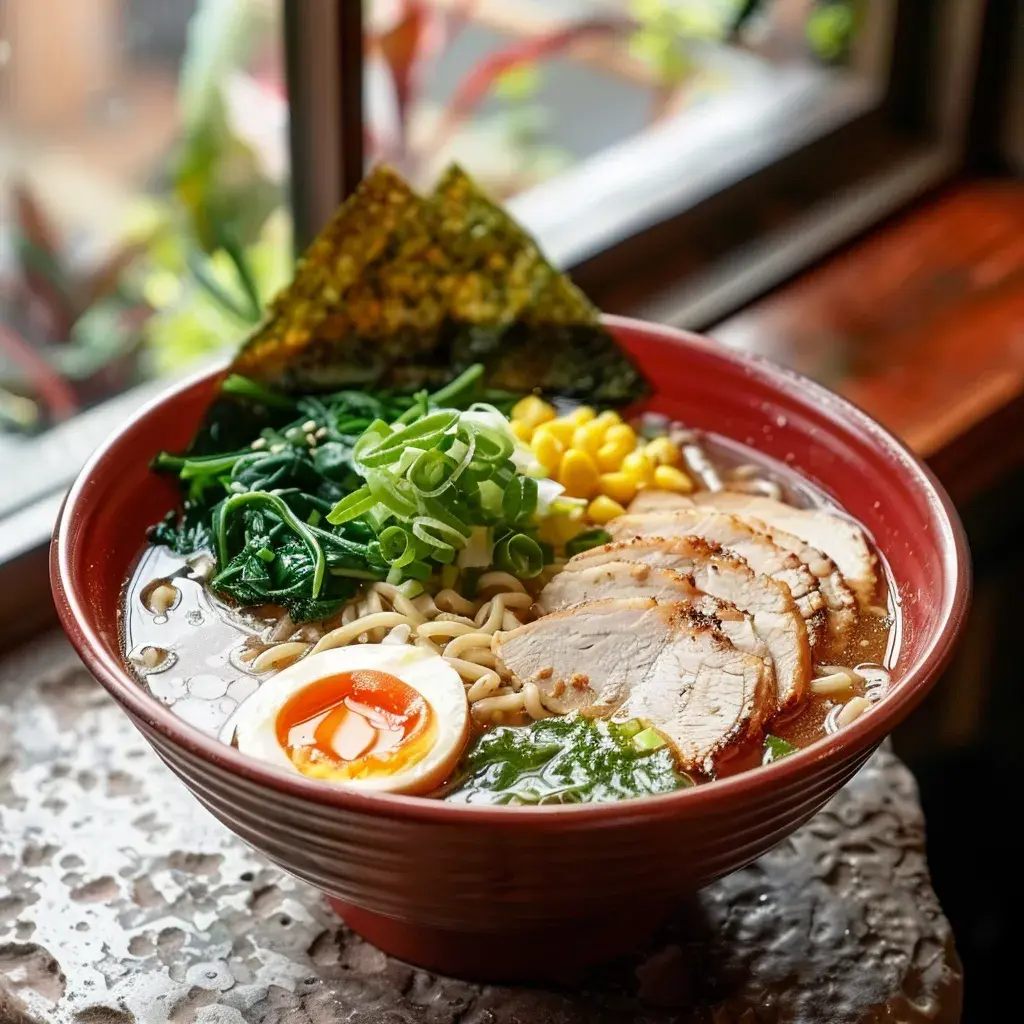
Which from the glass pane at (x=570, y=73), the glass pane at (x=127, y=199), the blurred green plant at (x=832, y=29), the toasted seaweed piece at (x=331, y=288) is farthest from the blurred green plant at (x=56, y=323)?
the blurred green plant at (x=832, y=29)

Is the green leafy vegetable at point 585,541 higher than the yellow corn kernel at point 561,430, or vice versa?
the yellow corn kernel at point 561,430

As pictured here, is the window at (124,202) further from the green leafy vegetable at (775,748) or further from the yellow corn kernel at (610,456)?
the green leafy vegetable at (775,748)

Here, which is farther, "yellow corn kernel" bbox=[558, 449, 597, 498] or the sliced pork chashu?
"yellow corn kernel" bbox=[558, 449, 597, 498]

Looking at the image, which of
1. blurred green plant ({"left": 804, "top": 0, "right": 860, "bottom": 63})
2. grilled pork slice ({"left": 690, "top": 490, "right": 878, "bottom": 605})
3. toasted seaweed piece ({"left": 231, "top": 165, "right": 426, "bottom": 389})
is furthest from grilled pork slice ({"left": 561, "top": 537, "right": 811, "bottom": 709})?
blurred green plant ({"left": 804, "top": 0, "right": 860, "bottom": 63})

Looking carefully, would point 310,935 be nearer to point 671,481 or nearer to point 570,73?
point 671,481

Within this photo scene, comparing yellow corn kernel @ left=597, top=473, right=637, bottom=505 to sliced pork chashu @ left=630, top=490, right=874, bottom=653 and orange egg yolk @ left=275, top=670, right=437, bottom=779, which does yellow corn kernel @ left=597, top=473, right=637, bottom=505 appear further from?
orange egg yolk @ left=275, top=670, right=437, bottom=779
